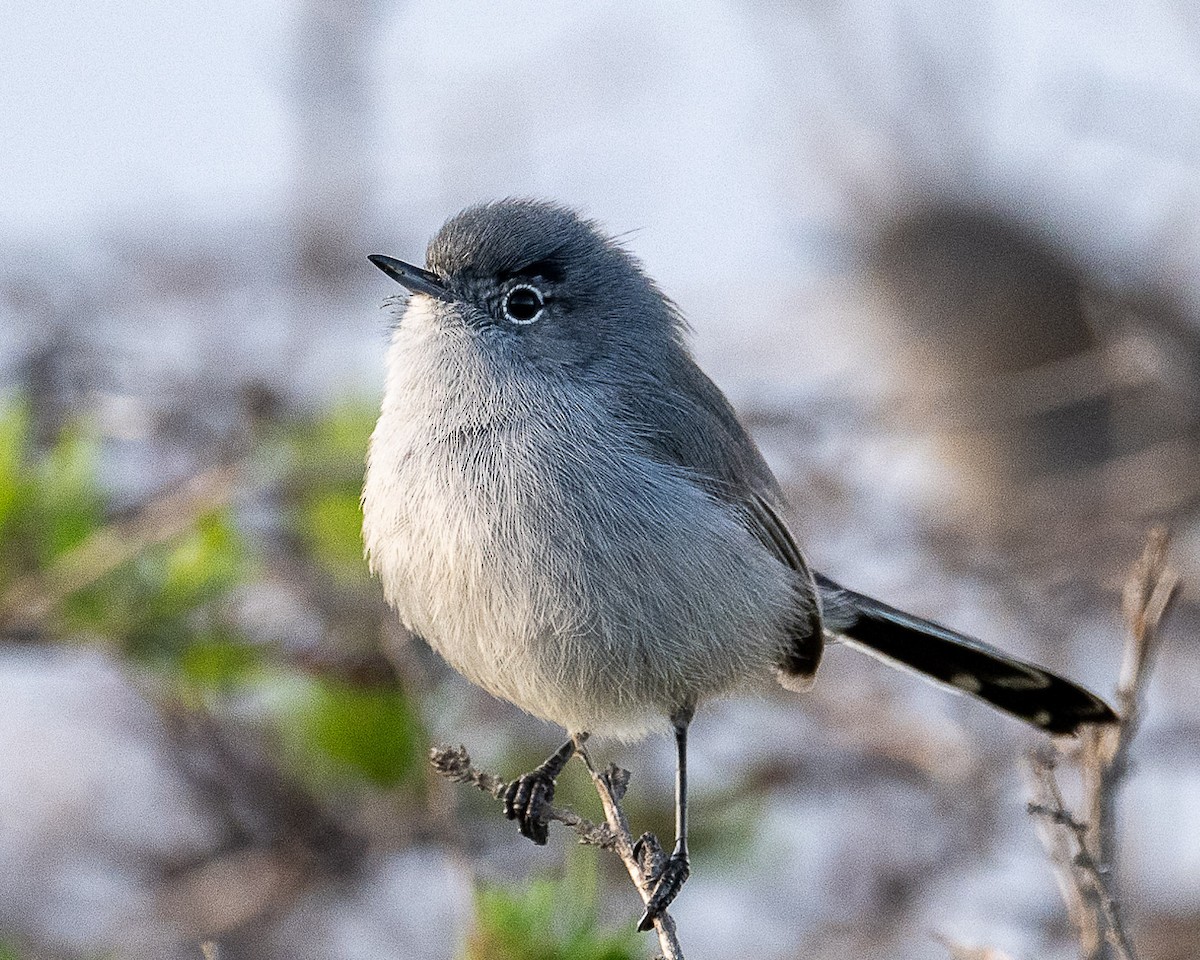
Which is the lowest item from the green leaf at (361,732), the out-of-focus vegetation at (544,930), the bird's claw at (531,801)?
the green leaf at (361,732)

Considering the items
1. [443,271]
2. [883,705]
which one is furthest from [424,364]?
[883,705]

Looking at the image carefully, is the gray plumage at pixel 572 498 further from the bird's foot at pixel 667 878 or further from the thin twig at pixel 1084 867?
the thin twig at pixel 1084 867

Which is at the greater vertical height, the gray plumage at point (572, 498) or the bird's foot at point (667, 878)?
the gray plumage at point (572, 498)

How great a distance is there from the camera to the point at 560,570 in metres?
3.13

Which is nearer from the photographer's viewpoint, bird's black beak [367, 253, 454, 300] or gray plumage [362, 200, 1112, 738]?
gray plumage [362, 200, 1112, 738]

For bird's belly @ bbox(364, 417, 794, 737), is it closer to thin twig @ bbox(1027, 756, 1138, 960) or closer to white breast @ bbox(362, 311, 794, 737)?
white breast @ bbox(362, 311, 794, 737)

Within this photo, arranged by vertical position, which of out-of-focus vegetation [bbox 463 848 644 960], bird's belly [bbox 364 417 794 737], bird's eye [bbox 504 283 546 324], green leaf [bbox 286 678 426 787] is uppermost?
bird's eye [bbox 504 283 546 324]

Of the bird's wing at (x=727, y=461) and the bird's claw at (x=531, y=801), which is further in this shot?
the bird's claw at (x=531, y=801)

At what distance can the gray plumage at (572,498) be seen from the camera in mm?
3162

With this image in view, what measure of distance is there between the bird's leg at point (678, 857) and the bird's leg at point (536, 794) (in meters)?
0.24

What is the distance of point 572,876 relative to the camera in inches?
102

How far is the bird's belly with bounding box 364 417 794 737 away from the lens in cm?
314

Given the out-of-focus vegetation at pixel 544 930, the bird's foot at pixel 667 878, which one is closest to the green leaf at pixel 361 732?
the bird's foot at pixel 667 878

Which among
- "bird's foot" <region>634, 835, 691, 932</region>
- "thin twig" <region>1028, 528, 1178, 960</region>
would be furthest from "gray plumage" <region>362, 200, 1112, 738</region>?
"thin twig" <region>1028, 528, 1178, 960</region>
